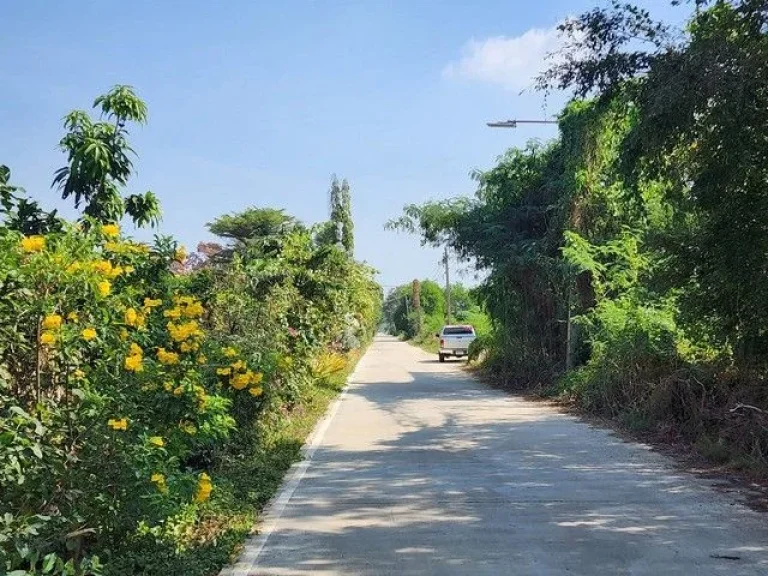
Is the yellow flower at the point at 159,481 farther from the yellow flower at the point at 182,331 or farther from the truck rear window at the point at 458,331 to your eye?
the truck rear window at the point at 458,331

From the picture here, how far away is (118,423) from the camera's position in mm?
5461

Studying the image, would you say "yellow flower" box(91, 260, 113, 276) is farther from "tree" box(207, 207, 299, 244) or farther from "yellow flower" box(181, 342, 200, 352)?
"tree" box(207, 207, 299, 244)

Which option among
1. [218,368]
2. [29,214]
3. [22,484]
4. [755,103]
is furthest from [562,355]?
[22,484]

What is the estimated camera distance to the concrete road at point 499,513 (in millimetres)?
6020

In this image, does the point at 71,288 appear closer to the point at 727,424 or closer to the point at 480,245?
the point at 727,424

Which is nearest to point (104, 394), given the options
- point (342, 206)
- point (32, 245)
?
point (32, 245)

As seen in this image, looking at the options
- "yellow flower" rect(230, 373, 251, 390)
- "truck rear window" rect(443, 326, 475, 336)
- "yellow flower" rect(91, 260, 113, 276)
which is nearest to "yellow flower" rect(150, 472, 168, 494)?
"yellow flower" rect(91, 260, 113, 276)

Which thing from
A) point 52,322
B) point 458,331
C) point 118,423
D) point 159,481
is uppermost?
point 52,322

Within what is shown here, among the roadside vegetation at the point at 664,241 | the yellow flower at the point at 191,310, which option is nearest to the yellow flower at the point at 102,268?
the yellow flower at the point at 191,310

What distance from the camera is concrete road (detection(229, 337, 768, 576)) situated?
237 inches

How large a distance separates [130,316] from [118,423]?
85 centimetres

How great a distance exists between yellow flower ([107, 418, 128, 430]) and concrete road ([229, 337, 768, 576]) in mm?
1431

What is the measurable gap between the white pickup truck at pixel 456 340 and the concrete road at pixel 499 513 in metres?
26.2

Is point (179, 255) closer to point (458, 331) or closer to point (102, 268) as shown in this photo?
point (102, 268)
